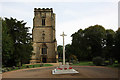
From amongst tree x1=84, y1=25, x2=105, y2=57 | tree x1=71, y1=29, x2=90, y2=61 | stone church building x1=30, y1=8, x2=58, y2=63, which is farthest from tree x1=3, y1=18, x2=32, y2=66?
tree x1=84, y1=25, x2=105, y2=57

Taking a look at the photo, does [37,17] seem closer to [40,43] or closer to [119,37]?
[40,43]

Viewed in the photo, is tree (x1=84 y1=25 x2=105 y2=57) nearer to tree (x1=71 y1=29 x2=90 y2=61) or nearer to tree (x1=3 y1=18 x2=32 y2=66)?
tree (x1=71 y1=29 x2=90 y2=61)

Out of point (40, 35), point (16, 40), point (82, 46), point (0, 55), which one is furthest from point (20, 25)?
point (82, 46)

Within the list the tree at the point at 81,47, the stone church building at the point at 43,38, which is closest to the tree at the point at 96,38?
the tree at the point at 81,47

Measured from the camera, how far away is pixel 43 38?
45312mm

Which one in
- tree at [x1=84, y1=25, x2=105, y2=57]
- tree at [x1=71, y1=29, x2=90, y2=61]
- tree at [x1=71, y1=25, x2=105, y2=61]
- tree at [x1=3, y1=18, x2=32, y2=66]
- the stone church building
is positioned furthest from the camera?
tree at [x1=71, y1=29, x2=90, y2=61]

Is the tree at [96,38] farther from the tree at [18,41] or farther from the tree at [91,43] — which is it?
the tree at [18,41]

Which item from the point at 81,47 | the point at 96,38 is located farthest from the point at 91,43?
the point at 81,47

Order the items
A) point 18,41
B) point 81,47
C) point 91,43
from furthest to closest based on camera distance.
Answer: point 81,47
point 91,43
point 18,41

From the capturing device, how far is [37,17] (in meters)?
46.2

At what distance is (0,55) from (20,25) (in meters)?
10.1

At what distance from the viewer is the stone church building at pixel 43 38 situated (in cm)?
4419

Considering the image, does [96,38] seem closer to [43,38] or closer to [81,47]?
[81,47]

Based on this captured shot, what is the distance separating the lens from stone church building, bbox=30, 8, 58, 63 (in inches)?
1740
